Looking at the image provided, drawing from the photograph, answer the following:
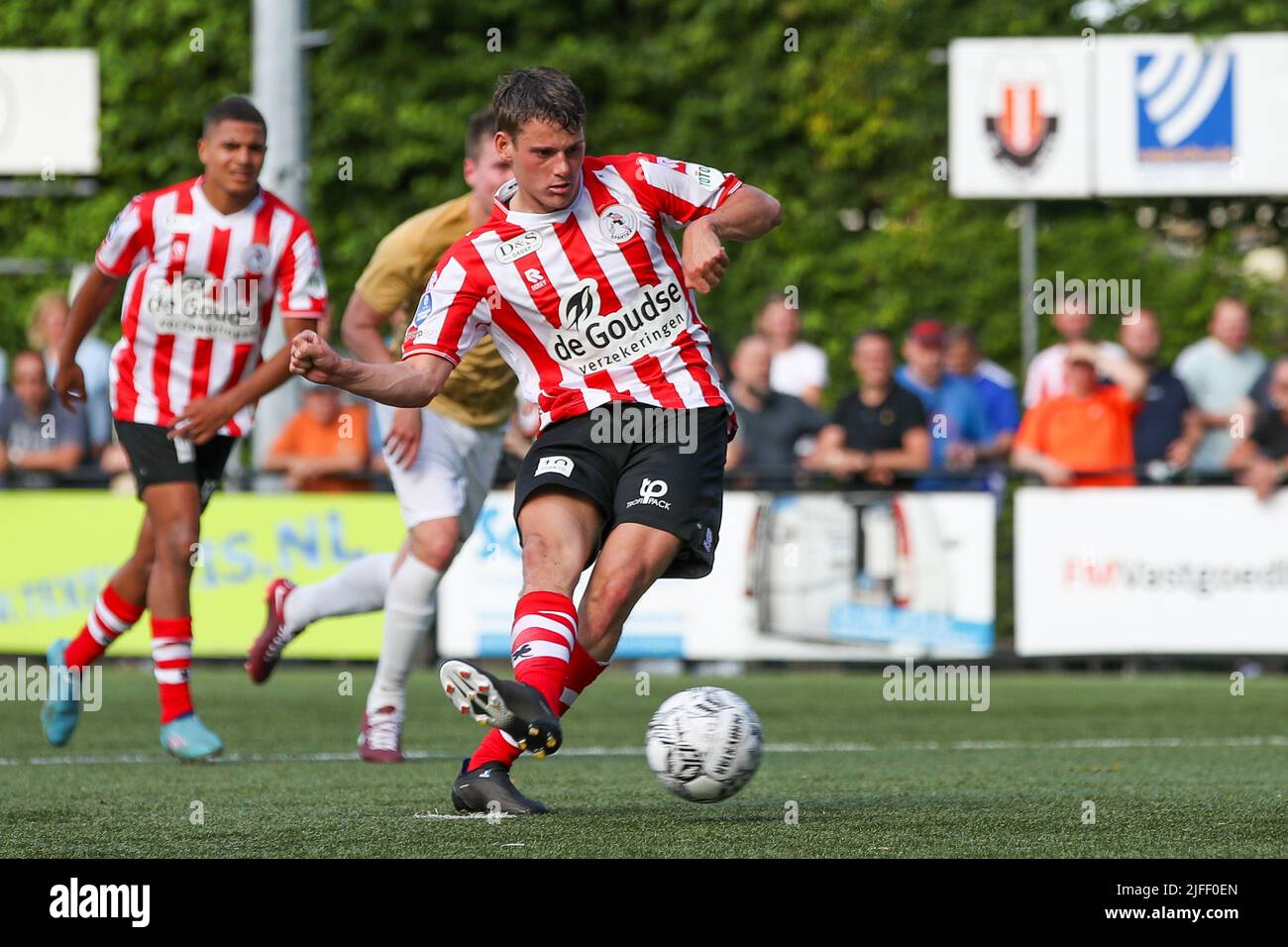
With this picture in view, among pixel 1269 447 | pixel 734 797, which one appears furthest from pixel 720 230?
pixel 1269 447

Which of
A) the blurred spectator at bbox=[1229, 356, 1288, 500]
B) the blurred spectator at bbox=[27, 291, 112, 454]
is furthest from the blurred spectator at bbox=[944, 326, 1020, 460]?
the blurred spectator at bbox=[27, 291, 112, 454]

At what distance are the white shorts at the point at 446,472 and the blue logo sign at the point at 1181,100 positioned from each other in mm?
13695

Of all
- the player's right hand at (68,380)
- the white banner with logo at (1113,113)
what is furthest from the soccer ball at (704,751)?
the white banner with logo at (1113,113)

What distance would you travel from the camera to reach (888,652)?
44.4 feet

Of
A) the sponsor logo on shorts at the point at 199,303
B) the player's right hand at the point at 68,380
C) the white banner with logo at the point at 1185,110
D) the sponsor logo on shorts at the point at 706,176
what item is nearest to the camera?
the sponsor logo on shorts at the point at 706,176

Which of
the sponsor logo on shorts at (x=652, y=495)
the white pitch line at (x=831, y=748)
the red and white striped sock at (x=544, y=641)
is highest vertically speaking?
the sponsor logo on shorts at (x=652, y=495)

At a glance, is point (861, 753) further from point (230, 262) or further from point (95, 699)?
point (95, 699)

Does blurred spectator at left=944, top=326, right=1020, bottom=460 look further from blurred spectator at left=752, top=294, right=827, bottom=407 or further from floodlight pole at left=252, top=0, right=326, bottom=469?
floodlight pole at left=252, top=0, right=326, bottom=469

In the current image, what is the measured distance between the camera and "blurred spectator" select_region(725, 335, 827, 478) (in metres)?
14.1

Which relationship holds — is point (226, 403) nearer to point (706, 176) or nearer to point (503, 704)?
point (706, 176)

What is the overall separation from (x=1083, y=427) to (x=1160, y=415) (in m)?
0.51

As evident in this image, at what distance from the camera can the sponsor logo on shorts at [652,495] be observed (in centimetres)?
604

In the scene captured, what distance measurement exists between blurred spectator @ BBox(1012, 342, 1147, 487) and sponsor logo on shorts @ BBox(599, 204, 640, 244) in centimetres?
791

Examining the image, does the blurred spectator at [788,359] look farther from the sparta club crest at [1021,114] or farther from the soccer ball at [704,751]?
the soccer ball at [704,751]
